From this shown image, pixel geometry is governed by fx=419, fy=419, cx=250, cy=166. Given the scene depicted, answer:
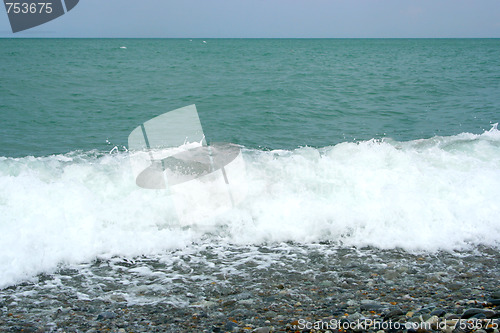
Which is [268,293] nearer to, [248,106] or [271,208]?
[271,208]

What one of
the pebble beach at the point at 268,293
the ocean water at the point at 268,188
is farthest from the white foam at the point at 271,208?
the pebble beach at the point at 268,293

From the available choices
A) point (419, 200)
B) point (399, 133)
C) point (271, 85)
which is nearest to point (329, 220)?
point (419, 200)

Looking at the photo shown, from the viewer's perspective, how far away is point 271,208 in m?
6.93

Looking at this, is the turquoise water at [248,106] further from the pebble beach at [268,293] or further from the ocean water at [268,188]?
the pebble beach at [268,293]

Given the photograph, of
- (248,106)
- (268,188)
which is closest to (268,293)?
(268,188)

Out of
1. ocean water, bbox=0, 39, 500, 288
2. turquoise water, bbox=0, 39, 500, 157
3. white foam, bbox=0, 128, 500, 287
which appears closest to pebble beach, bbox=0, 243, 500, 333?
ocean water, bbox=0, 39, 500, 288

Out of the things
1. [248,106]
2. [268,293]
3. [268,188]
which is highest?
[248,106]

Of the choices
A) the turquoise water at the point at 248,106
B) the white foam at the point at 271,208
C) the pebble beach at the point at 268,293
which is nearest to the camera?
the pebble beach at the point at 268,293

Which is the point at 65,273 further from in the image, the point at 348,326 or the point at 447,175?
the point at 447,175

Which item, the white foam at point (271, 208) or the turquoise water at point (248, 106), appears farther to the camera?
the turquoise water at point (248, 106)

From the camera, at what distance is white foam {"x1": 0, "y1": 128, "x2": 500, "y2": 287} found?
5883 millimetres

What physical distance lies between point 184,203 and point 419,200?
3972mm

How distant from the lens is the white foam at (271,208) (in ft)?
19.3

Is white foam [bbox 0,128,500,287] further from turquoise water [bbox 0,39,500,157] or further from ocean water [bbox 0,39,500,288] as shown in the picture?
turquoise water [bbox 0,39,500,157]
